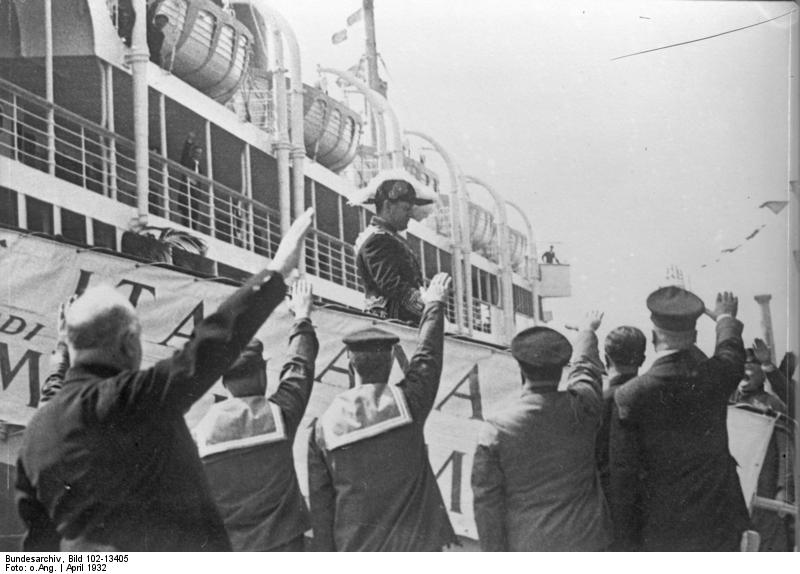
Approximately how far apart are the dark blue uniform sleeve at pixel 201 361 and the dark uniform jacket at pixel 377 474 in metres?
1.72

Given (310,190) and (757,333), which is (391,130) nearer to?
(310,190)

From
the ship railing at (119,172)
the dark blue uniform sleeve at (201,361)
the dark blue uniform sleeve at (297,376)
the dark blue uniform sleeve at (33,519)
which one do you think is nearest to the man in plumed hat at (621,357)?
the dark blue uniform sleeve at (297,376)

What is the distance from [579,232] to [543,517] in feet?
5.22

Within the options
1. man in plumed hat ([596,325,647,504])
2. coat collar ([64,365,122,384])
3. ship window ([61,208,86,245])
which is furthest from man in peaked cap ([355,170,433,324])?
coat collar ([64,365,122,384])

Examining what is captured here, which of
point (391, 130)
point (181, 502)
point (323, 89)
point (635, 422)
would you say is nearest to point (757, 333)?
point (635, 422)

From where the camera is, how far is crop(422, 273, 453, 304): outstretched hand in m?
5.88

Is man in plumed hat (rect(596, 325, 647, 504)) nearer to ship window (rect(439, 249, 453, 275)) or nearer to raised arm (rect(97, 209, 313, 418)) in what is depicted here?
ship window (rect(439, 249, 453, 275))

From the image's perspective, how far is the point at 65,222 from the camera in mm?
5742

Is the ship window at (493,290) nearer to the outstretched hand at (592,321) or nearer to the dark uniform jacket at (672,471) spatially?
the outstretched hand at (592,321)

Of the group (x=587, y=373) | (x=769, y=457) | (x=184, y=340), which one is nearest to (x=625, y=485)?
(x=587, y=373)
